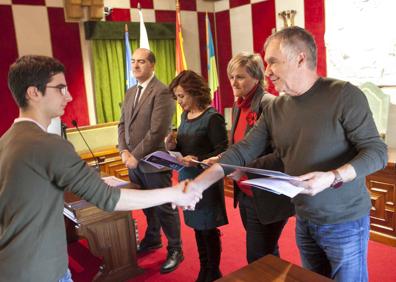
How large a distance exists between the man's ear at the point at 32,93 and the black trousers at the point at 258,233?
1066 mm

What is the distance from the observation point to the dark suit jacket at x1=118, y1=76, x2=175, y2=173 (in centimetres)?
261

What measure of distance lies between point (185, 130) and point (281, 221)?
2.50ft

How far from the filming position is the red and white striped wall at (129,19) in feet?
12.1

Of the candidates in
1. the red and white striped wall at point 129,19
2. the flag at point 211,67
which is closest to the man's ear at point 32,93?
the red and white striped wall at point 129,19

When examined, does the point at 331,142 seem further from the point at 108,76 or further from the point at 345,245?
the point at 108,76

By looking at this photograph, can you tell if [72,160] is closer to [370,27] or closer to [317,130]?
[317,130]

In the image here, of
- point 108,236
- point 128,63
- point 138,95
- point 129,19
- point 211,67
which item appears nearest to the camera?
point 108,236

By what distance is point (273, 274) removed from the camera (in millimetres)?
1417

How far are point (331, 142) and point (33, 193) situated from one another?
0.99 m

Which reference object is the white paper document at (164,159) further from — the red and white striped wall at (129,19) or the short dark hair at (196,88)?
the red and white striped wall at (129,19)

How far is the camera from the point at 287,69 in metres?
1.38

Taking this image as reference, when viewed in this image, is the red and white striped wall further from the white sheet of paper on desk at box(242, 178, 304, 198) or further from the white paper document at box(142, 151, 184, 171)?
the white sheet of paper on desk at box(242, 178, 304, 198)

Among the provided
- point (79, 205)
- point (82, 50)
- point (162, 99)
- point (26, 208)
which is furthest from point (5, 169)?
point (82, 50)

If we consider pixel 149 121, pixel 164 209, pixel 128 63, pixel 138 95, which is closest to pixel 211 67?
pixel 128 63
